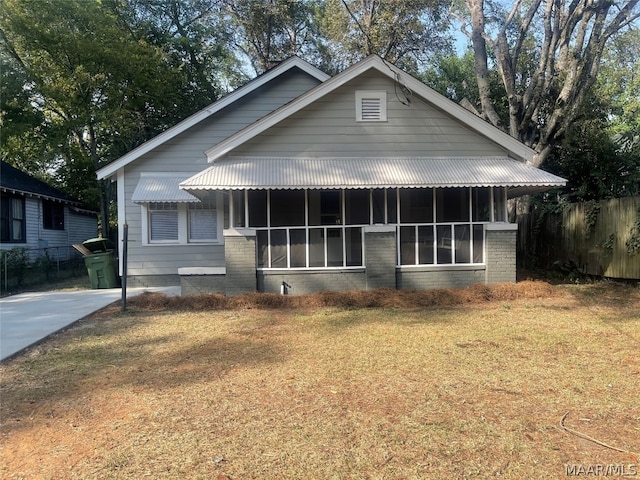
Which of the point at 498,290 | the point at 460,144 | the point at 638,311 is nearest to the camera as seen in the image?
the point at 638,311

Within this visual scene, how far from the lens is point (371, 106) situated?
11.3 metres

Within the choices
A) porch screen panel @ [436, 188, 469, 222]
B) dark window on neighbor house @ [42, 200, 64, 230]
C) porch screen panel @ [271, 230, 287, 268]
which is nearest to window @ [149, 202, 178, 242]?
porch screen panel @ [271, 230, 287, 268]

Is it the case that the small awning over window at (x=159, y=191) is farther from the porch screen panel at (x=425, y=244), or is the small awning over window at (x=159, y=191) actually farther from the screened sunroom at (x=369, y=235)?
the porch screen panel at (x=425, y=244)

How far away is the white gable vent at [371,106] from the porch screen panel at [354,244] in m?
2.89

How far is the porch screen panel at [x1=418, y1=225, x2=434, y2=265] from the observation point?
10.7m

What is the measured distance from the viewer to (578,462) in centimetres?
307

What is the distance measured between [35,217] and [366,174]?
47.1 ft

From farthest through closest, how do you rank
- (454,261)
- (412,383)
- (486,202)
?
(486,202) → (454,261) → (412,383)

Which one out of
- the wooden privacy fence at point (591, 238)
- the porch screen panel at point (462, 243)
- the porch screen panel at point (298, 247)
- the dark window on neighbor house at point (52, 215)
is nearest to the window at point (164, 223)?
the porch screen panel at point (298, 247)

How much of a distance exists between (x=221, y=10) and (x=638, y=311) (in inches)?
984

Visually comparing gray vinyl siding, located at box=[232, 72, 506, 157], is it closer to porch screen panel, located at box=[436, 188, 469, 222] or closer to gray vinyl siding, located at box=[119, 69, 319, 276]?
porch screen panel, located at box=[436, 188, 469, 222]

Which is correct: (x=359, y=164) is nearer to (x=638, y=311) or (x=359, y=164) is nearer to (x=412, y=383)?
(x=638, y=311)

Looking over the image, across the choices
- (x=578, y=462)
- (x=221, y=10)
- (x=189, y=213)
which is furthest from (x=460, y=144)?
(x=221, y=10)

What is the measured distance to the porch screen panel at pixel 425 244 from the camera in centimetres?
1066
